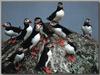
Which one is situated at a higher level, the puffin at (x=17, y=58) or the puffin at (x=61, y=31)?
the puffin at (x=61, y=31)

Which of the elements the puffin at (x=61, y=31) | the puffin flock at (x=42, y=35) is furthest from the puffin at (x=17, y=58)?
the puffin at (x=61, y=31)

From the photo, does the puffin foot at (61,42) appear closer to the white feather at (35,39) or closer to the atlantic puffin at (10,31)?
the white feather at (35,39)

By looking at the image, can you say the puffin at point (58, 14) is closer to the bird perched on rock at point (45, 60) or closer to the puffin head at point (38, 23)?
the puffin head at point (38, 23)

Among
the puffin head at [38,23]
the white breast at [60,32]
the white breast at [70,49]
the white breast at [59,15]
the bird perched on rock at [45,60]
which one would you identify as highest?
the white breast at [59,15]

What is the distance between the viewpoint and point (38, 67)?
193 cm

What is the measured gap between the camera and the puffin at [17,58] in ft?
6.38

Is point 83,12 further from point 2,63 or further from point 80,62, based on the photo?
point 2,63

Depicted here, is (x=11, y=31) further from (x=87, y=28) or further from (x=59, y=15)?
(x=87, y=28)

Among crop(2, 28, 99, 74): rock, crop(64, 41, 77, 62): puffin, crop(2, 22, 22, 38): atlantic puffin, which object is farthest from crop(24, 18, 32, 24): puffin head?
crop(64, 41, 77, 62): puffin

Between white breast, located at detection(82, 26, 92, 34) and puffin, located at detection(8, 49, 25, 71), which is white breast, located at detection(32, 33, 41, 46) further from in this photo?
white breast, located at detection(82, 26, 92, 34)

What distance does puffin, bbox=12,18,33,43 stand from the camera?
6.44 ft

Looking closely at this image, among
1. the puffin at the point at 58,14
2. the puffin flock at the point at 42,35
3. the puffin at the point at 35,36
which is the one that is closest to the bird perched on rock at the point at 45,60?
the puffin flock at the point at 42,35

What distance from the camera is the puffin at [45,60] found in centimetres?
193

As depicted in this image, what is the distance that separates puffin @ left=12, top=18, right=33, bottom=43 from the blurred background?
32 millimetres
